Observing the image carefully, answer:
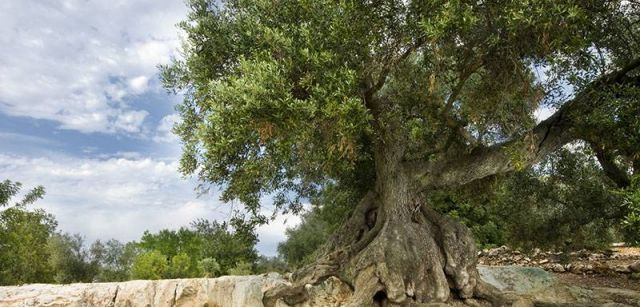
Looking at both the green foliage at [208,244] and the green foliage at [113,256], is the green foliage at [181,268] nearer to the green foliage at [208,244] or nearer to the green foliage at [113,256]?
the green foliage at [208,244]

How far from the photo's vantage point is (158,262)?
3256cm

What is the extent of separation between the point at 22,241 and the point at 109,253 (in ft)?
44.7

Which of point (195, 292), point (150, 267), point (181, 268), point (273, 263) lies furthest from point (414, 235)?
point (273, 263)

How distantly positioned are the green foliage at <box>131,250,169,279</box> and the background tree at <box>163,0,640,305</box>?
2148 cm

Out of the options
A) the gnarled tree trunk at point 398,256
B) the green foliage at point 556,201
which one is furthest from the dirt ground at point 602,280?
the gnarled tree trunk at point 398,256

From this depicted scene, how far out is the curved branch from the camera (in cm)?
1050

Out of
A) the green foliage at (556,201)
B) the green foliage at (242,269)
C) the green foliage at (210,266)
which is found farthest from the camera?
the green foliage at (210,266)

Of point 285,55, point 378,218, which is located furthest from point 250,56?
point 378,218

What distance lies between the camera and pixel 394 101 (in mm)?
12023

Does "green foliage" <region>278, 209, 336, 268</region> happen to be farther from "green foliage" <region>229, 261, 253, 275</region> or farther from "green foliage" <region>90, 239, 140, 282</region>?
"green foliage" <region>90, 239, 140, 282</region>

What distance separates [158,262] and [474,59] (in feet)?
94.3

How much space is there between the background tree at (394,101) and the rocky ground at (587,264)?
301 inches

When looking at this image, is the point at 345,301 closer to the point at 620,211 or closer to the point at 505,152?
the point at 505,152

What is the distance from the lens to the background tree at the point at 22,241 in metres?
24.3
